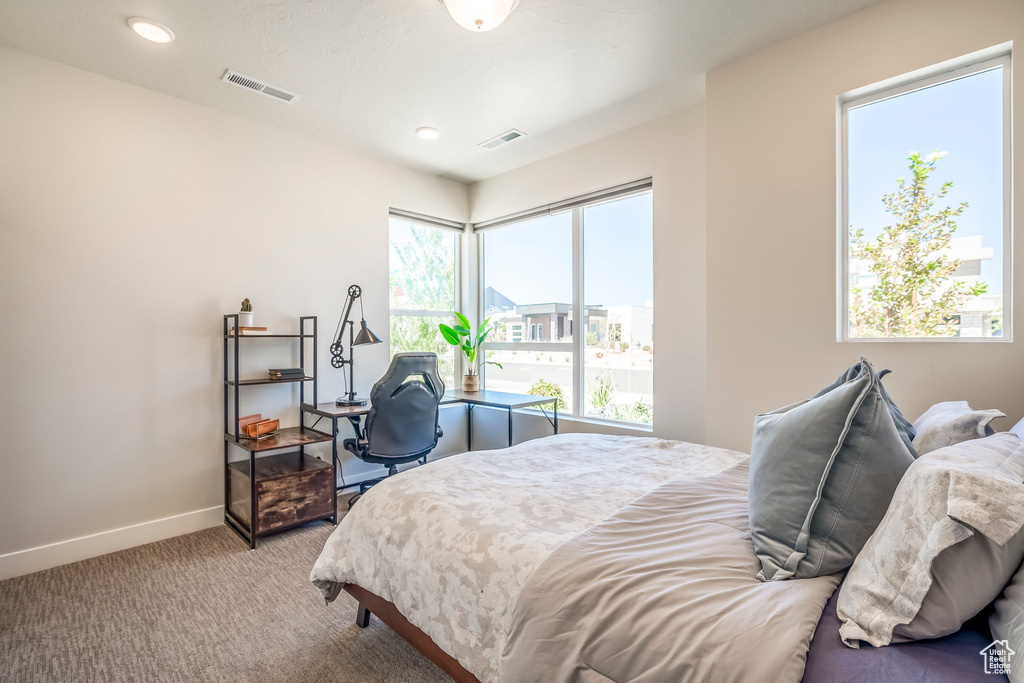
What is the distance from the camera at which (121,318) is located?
278cm

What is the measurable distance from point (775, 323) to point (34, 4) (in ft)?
12.1

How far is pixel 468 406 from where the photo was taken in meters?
4.48

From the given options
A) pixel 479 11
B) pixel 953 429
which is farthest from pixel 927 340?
pixel 479 11

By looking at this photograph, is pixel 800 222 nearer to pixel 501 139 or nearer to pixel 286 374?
pixel 501 139

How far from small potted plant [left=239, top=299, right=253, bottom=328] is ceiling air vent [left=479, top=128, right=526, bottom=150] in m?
2.00

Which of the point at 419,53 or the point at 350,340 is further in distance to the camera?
the point at 350,340

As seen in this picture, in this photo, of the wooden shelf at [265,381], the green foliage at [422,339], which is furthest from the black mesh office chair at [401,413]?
the green foliage at [422,339]

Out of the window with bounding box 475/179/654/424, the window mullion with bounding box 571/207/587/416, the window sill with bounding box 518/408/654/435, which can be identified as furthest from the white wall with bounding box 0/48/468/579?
the window mullion with bounding box 571/207/587/416

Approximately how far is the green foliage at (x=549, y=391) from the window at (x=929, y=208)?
2.10 m

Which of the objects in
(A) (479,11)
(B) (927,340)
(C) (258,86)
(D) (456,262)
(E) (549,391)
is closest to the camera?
(A) (479,11)

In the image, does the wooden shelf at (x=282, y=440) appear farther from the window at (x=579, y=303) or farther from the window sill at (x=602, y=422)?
the window at (x=579, y=303)

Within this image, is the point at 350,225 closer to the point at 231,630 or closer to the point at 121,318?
the point at 121,318

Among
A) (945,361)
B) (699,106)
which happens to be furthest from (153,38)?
(945,361)

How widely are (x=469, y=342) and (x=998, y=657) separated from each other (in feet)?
12.8
